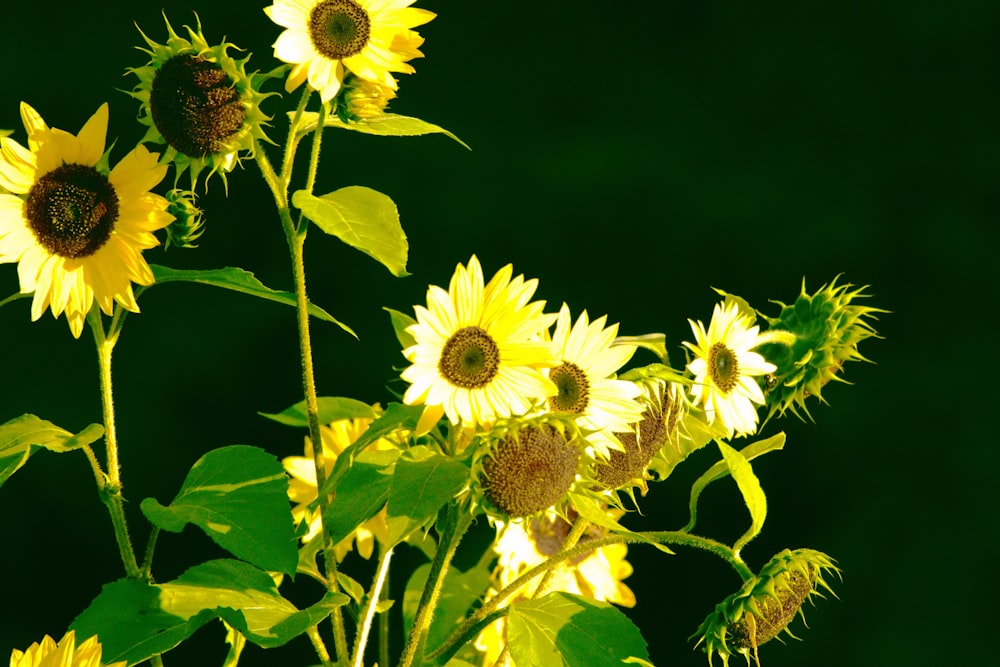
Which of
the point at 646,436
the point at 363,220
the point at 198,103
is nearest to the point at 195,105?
the point at 198,103

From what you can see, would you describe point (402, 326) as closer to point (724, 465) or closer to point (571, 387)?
point (571, 387)

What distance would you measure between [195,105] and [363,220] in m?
0.11

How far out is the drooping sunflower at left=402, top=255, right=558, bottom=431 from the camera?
71 cm

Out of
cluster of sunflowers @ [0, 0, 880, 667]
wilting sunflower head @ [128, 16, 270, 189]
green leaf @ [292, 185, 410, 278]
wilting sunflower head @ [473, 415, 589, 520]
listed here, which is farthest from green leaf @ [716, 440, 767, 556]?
wilting sunflower head @ [128, 16, 270, 189]

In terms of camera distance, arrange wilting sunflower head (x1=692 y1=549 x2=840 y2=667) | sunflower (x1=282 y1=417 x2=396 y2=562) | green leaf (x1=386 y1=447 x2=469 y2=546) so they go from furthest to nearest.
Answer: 1. sunflower (x1=282 y1=417 x2=396 y2=562)
2. wilting sunflower head (x1=692 y1=549 x2=840 y2=667)
3. green leaf (x1=386 y1=447 x2=469 y2=546)

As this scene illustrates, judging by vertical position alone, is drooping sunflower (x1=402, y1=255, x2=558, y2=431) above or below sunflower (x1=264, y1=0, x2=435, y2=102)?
below

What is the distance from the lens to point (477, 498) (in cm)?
71

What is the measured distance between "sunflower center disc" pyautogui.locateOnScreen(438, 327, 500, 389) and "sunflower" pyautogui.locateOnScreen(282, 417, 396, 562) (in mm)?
172

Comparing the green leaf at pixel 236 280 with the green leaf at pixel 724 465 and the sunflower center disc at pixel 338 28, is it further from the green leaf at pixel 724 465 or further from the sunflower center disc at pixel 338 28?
the green leaf at pixel 724 465

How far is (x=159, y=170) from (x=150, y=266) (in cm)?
9

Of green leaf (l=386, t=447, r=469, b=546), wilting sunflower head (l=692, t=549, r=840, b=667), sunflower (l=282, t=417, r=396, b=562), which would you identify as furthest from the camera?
sunflower (l=282, t=417, r=396, b=562)

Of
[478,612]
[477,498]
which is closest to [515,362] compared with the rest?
[477,498]

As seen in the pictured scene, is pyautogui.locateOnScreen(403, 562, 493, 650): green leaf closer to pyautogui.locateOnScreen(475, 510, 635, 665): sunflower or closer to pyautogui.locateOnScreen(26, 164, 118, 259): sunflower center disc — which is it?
pyautogui.locateOnScreen(475, 510, 635, 665): sunflower

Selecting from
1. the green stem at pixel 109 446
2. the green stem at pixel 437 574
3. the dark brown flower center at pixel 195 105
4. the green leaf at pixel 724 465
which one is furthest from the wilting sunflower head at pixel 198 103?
the green leaf at pixel 724 465
